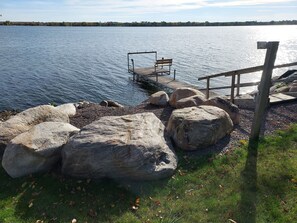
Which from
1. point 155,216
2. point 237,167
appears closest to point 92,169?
point 155,216

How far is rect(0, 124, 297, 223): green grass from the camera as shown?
538cm

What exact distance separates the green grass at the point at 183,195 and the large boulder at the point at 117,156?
23 centimetres

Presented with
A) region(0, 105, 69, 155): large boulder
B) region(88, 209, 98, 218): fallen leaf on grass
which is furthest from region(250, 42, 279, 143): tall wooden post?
region(0, 105, 69, 155): large boulder

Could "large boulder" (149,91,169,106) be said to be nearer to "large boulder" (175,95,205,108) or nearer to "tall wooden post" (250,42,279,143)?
"large boulder" (175,95,205,108)

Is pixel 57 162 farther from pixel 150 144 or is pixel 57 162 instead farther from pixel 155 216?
pixel 155 216

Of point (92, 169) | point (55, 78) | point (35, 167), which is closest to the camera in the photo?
point (92, 169)

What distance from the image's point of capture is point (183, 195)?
19.4ft

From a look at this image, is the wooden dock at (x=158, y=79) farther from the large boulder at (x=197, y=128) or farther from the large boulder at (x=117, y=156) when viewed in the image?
the large boulder at (x=117, y=156)

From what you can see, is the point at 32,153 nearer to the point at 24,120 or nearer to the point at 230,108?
the point at 24,120

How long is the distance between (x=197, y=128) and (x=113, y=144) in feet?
7.79

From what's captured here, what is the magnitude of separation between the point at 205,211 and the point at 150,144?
2.00 meters

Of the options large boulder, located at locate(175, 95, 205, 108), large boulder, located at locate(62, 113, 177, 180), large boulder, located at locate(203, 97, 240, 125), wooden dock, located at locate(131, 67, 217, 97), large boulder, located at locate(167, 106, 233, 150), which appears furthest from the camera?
wooden dock, located at locate(131, 67, 217, 97)

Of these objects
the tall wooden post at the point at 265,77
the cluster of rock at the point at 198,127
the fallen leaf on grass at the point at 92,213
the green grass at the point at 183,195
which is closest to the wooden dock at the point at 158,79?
the cluster of rock at the point at 198,127

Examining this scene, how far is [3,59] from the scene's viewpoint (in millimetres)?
41688
